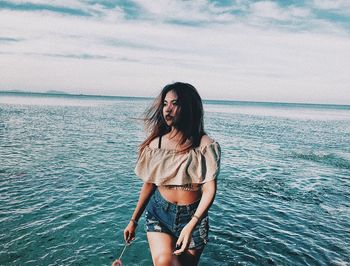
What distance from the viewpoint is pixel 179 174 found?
3637 millimetres

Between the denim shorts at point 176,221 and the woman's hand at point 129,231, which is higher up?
the denim shorts at point 176,221

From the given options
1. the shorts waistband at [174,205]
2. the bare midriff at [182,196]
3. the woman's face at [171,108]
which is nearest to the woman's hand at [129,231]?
the shorts waistband at [174,205]

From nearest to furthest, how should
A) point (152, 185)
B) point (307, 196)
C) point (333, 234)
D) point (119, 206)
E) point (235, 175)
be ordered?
1. point (152, 185)
2. point (333, 234)
3. point (119, 206)
4. point (307, 196)
5. point (235, 175)

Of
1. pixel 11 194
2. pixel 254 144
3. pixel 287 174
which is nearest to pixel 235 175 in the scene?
pixel 287 174

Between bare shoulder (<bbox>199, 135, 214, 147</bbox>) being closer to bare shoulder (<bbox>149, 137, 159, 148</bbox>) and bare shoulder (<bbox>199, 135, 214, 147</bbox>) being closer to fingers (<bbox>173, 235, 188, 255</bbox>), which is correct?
bare shoulder (<bbox>149, 137, 159, 148</bbox>)

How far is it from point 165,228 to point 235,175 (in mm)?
13836

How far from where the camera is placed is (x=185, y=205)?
3.67m

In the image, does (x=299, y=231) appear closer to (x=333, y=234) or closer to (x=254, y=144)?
(x=333, y=234)

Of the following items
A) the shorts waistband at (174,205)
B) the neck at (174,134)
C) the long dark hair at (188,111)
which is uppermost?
the long dark hair at (188,111)

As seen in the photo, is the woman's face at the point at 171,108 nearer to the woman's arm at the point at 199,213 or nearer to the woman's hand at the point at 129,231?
the woman's arm at the point at 199,213

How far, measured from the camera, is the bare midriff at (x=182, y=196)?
145 inches

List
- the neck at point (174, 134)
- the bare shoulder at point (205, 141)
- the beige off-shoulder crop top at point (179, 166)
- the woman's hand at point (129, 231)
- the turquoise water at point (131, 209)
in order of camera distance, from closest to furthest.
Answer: the beige off-shoulder crop top at point (179, 166)
the bare shoulder at point (205, 141)
the neck at point (174, 134)
the woman's hand at point (129, 231)
the turquoise water at point (131, 209)

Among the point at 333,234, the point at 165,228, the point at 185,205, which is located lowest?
the point at 333,234

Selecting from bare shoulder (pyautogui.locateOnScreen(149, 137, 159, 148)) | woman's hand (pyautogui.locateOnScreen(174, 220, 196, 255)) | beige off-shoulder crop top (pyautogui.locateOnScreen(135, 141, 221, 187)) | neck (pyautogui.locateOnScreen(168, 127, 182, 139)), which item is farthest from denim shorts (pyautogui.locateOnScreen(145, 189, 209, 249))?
neck (pyautogui.locateOnScreen(168, 127, 182, 139))
